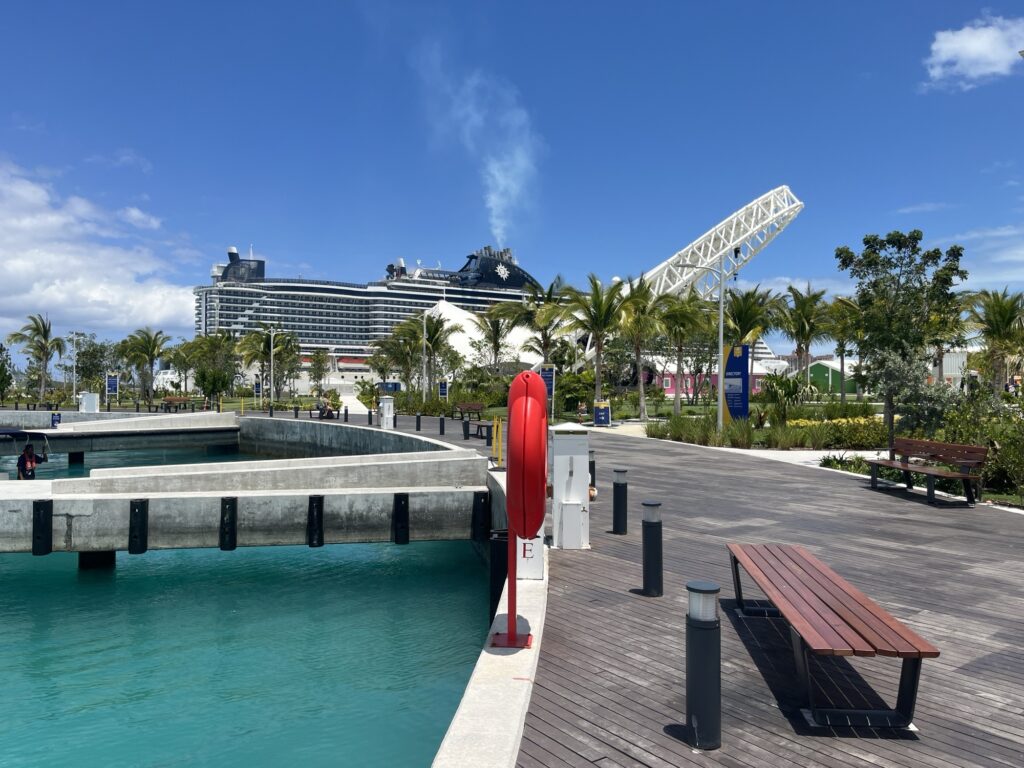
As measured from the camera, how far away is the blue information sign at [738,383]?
24719mm

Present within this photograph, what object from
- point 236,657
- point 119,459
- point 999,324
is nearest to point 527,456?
point 236,657

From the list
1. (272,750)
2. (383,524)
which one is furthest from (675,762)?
(383,524)

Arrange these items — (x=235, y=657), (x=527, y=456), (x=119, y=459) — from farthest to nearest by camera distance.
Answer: (x=119, y=459) < (x=235, y=657) < (x=527, y=456)

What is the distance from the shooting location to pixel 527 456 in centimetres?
467

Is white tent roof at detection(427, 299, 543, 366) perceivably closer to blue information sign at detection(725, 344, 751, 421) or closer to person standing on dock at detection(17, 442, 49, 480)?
blue information sign at detection(725, 344, 751, 421)

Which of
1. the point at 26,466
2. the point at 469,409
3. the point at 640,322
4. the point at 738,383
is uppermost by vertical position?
the point at 640,322

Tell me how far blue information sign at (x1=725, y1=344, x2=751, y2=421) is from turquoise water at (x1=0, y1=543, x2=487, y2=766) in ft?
49.5

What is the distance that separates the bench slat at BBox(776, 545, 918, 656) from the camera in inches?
142

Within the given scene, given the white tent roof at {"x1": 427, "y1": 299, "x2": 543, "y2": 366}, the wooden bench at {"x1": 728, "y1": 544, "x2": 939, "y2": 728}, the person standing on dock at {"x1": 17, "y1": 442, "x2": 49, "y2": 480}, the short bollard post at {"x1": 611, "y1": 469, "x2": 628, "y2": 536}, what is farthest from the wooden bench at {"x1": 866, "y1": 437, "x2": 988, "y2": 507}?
the white tent roof at {"x1": 427, "y1": 299, "x2": 543, "y2": 366}

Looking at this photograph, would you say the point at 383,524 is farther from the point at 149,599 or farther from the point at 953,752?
the point at 953,752

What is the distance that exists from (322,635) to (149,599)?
355 centimetres

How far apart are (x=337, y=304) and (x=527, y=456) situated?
127805mm

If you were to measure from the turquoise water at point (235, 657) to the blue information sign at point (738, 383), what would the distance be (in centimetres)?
1509

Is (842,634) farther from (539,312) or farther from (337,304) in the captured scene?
(337,304)
